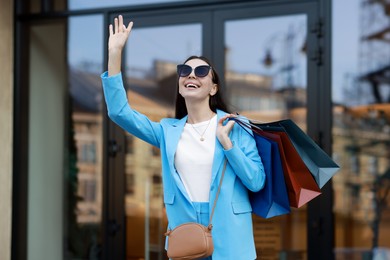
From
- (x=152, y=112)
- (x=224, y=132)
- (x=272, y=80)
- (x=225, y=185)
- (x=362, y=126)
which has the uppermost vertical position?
(x=272, y=80)

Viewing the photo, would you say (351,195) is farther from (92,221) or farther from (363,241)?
(92,221)

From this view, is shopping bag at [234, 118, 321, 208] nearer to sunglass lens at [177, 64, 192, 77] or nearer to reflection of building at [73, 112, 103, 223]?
sunglass lens at [177, 64, 192, 77]

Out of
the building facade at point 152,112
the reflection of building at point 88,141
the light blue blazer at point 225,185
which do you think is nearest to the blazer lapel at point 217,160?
the light blue blazer at point 225,185

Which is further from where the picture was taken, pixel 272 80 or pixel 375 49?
pixel 272 80

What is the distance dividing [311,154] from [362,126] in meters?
2.80

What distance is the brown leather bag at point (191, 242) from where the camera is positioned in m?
3.04

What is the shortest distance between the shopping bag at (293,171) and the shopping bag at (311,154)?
0.06 feet

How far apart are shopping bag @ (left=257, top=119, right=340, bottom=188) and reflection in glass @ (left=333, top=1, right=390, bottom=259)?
2606 mm

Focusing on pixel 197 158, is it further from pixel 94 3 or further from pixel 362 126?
pixel 94 3

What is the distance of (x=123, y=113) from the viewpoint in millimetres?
3262

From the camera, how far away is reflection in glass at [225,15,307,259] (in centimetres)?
573

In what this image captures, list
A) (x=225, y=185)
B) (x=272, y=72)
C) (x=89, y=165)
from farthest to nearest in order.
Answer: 1. (x=89, y=165)
2. (x=272, y=72)
3. (x=225, y=185)

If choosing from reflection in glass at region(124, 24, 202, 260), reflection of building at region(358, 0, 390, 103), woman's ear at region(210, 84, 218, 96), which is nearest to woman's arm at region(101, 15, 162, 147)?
woman's ear at region(210, 84, 218, 96)

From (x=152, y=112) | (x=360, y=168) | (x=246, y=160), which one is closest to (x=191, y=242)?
(x=246, y=160)
